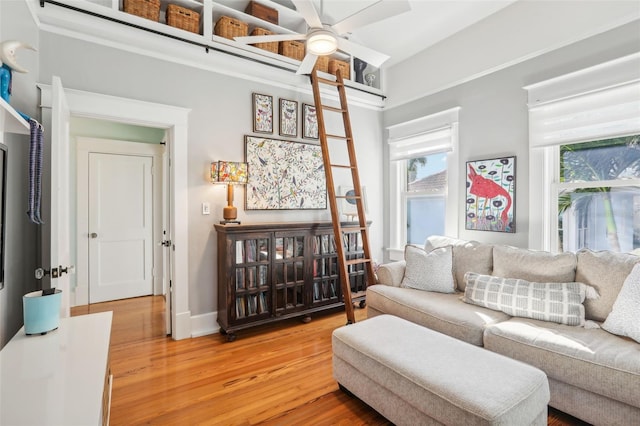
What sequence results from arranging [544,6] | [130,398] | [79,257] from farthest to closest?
[79,257]
[544,6]
[130,398]

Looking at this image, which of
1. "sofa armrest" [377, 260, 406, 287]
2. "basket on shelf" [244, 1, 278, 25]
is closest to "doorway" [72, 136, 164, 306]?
"basket on shelf" [244, 1, 278, 25]

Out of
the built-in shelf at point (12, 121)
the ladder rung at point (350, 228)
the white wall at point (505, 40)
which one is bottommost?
the ladder rung at point (350, 228)

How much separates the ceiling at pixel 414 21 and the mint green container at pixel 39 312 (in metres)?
2.87

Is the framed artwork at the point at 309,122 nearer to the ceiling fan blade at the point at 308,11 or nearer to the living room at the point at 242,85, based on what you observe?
the living room at the point at 242,85

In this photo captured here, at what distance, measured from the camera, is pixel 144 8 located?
2.66 meters

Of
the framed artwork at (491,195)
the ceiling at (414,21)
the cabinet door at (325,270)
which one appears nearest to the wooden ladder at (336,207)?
the cabinet door at (325,270)

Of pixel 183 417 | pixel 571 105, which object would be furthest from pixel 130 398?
pixel 571 105

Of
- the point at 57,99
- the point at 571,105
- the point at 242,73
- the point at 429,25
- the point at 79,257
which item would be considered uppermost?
the point at 429,25

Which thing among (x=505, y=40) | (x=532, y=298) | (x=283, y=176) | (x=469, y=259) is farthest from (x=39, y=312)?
(x=505, y=40)

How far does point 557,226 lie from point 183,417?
10.5 feet

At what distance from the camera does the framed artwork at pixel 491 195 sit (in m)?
3.02

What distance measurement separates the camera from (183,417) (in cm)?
189

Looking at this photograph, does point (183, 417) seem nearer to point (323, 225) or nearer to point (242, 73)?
point (323, 225)

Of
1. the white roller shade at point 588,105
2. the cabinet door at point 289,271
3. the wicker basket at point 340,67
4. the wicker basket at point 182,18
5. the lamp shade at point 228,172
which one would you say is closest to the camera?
the white roller shade at point 588,105
